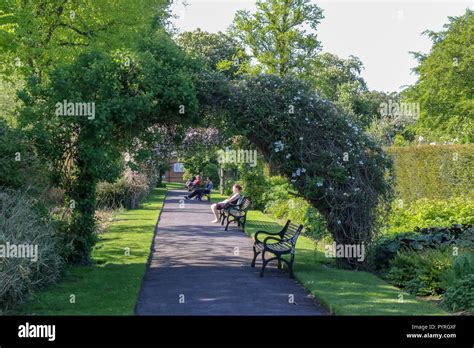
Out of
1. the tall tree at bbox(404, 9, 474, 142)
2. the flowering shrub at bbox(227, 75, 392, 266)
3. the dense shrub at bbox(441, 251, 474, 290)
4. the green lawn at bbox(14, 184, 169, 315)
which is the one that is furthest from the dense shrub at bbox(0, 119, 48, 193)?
the tall tree at bbox(404, 9, 474, 142)

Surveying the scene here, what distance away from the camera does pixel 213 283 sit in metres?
11.8

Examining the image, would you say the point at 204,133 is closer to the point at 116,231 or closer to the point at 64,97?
the point at 64,97

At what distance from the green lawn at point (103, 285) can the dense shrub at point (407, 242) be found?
4600mm

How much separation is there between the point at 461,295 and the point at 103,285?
5.55 m

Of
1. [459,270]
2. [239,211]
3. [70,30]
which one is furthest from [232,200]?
[459,270]

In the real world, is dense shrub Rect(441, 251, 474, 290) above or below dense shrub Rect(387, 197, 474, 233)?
below

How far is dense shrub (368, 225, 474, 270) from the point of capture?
13445 millimetres

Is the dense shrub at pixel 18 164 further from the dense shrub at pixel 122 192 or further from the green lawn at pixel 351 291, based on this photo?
the dense shrub at pixel 122 192

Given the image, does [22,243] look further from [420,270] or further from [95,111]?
[420,270]

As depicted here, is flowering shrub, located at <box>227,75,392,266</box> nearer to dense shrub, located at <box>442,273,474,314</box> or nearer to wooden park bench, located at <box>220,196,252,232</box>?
dense shrub, located at <box>442,273,474,314</box>

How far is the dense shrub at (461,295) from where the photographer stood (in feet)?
31.6

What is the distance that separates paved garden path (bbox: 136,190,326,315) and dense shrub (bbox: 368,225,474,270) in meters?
2.00
